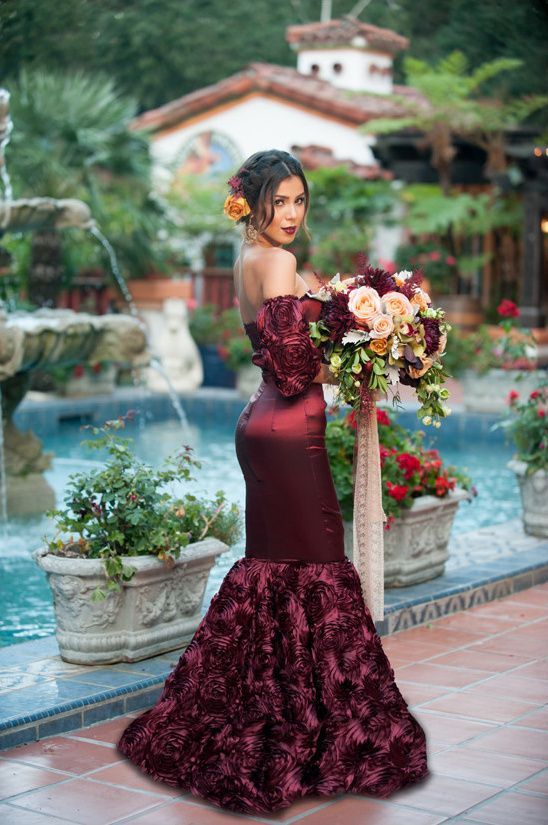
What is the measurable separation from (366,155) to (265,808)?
881 inches

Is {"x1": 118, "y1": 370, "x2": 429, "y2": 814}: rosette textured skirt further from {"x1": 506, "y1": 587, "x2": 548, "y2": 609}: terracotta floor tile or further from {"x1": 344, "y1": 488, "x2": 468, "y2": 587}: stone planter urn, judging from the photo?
{"x1": 506, "y1": 587, "x2": 548, "y2": 609}: terracotta floor tile

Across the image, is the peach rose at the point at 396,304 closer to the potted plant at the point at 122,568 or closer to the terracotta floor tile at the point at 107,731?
the potted plant at the point at 122,568

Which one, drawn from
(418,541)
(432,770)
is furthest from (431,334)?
(418,541)

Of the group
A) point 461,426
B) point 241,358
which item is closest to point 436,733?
point 461,426

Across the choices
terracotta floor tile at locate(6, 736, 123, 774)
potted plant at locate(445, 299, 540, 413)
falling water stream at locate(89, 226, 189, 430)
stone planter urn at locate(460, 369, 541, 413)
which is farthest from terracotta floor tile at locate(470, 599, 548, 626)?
stone planter urn at locate(460, 369, 541, 413)

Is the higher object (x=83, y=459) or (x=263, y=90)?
(x=263, y=90)

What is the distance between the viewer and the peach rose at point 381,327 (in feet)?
13.5

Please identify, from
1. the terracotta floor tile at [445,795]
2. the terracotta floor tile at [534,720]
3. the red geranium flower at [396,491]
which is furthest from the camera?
the red geranium flower at [396,491]

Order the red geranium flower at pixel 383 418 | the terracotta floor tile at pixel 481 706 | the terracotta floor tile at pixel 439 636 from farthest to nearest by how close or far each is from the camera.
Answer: the red geranium flower at pixel 383 418, the terracotta floor tile at pixel 439 636, the terracotta floor tile at pixel 481 706

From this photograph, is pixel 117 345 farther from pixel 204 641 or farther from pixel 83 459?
pixel 204 641

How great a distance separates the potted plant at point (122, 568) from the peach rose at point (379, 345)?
128 centimetres

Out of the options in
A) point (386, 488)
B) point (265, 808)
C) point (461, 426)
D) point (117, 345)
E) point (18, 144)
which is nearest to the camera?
point (265, 808)

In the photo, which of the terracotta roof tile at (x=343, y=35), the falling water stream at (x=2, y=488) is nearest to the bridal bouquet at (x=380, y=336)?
the falling water stream at (x=2, y=488)

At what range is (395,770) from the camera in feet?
13.5
